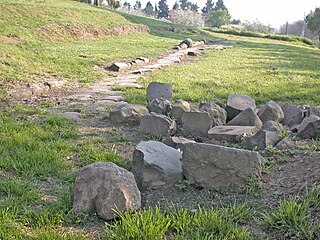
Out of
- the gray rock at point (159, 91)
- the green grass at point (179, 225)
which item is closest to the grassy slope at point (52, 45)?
the gray rock at point (159, 91)

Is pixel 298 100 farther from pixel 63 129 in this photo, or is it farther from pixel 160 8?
pixel 160 8

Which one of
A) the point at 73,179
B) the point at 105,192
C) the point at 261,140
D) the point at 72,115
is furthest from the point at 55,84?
the point at 105,192

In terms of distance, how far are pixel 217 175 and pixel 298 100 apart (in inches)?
176

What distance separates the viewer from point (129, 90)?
675 cm

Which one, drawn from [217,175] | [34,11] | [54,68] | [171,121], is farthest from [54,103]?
[34,11]

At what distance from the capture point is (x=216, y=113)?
4.36 metres

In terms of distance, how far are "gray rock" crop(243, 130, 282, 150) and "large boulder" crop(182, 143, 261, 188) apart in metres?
0.75

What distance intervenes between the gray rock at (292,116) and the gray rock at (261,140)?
1041mm

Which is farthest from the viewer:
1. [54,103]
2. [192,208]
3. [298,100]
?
[298,100]

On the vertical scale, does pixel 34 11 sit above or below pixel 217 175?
above

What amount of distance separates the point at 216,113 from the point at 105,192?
A: 230 centimetres

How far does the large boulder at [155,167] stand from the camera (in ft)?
8.99

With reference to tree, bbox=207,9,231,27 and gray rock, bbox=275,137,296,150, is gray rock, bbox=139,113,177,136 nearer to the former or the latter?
gray rock, bbox=275,137,296,150

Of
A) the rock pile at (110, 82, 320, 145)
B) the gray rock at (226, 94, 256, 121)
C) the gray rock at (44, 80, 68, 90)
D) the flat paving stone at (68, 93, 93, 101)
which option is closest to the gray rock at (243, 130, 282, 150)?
the rock pile at (110, 82, 320, 145)
